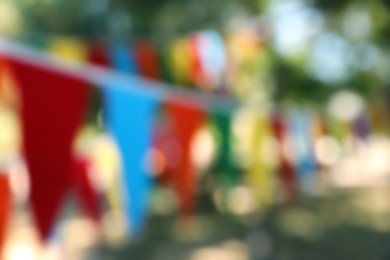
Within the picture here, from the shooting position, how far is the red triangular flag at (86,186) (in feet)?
4.76

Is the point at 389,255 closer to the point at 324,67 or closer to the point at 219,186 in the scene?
the point at 219,186

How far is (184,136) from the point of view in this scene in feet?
5.32

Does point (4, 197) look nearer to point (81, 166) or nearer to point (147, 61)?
point (81, 166)

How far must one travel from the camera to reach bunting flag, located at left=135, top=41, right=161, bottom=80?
169 centimetres

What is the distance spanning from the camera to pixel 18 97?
1.02 m

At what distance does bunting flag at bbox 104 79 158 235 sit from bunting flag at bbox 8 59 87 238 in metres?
0.14

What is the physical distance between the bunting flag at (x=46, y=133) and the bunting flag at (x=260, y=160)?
122 centimetres

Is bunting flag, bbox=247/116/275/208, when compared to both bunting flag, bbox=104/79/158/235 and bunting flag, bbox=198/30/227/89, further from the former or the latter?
bunting flag, bbox=104/79/158/235

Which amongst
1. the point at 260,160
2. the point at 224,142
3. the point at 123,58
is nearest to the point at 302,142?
the point at 260,160

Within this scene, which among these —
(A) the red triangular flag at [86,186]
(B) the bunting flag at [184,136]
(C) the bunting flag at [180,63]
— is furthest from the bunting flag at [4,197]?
(C) the bunting flag at [180,63]

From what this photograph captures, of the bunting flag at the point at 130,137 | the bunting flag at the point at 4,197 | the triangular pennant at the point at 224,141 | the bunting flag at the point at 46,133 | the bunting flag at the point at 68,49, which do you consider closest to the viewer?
the bunting flag at the point at 4,197

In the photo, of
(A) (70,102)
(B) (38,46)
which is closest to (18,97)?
(A) (70,102)

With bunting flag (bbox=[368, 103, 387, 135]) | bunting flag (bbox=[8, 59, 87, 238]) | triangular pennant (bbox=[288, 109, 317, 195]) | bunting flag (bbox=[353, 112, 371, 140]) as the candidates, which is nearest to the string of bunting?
bunting flag (bbox=[8, 59, 87, 238])

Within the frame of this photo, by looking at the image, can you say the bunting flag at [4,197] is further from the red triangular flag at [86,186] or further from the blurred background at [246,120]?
the red triangular flag at [86,186]
